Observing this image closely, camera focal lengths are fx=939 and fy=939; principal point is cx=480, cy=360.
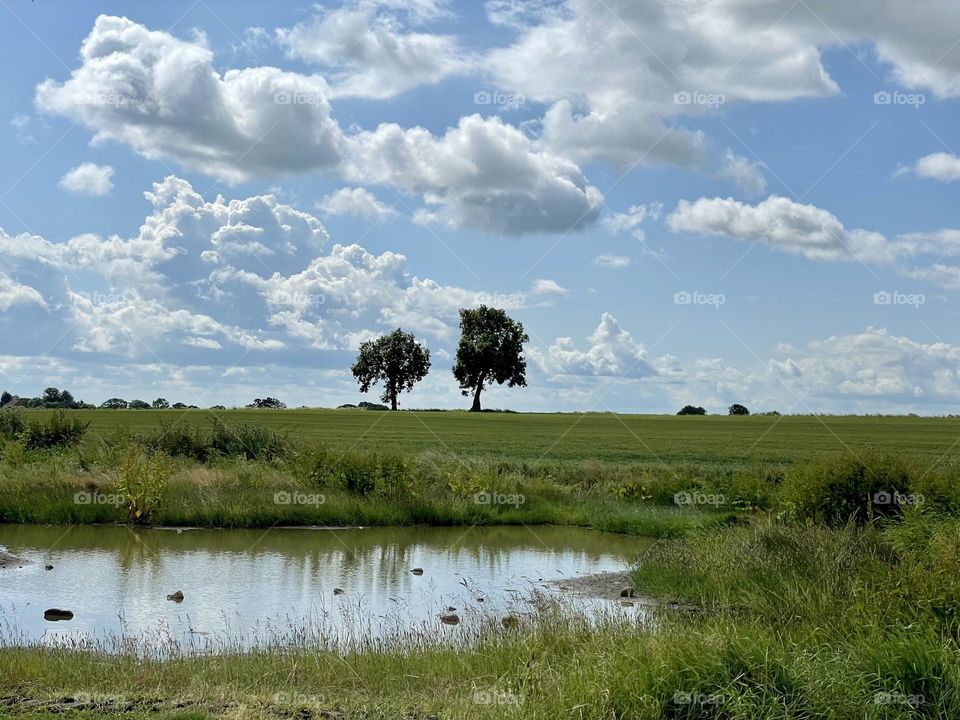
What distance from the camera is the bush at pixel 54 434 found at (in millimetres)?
36759

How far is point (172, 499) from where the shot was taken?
81.7 feet

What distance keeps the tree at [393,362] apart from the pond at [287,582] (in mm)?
72727

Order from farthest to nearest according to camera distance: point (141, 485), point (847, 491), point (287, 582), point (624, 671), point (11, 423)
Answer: point (11, 423) → point (141, 485) → point (847, 491) → point (287, 582) → point (624, 671)

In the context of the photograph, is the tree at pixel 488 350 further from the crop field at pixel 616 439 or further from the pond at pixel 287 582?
the pond at pixel 287 582

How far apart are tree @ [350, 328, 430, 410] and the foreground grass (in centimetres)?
8581

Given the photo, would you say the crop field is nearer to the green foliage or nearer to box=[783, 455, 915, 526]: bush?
the green foliage

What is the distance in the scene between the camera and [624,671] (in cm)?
805

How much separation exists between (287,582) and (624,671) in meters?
10.2

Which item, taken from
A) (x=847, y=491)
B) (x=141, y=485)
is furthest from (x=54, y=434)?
(x=847, y=491)

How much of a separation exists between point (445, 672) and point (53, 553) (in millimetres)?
13410

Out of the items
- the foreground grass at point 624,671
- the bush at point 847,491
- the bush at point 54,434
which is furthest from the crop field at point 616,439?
the foreground grass at point 624,671

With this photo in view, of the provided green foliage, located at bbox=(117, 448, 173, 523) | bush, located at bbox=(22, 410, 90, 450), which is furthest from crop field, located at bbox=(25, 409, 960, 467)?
green foliage, located at bbox=(117, 448, 173, 523)

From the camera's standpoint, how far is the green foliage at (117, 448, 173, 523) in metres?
23.9

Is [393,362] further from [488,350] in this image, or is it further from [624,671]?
[624,671]
